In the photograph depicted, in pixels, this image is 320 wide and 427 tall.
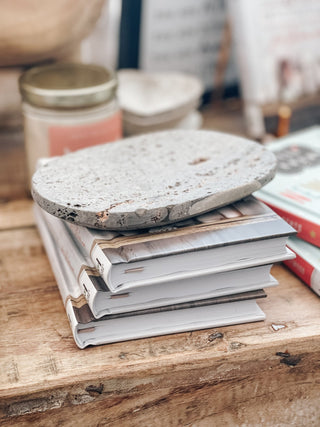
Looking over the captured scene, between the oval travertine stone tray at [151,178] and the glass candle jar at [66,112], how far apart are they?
0.11m

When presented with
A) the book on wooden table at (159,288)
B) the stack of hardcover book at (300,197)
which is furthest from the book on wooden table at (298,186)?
the book on wooden table at (159,288)

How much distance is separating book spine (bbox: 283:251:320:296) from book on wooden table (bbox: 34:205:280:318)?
0.07 meters

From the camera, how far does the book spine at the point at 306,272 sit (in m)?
0.64

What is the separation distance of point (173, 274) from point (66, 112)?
33 centimetres

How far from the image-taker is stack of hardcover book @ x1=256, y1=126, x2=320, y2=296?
0.66 metres

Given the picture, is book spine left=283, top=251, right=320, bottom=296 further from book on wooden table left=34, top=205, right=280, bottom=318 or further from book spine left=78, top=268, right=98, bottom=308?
book spine left=78, top=268, right=98, bottom=308

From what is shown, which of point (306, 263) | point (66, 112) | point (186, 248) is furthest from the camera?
point (66, 112)

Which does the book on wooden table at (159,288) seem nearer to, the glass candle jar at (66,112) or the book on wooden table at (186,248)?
the book on wooden table at (186,248)

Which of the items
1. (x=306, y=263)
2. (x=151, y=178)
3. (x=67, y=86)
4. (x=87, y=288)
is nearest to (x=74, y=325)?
(x=87, y=288)

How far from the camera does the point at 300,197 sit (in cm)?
71

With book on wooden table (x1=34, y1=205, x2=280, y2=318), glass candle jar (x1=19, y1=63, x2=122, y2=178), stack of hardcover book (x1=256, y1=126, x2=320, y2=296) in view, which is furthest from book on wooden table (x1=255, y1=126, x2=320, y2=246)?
glass candle jar (x1=19, y1=63, x2=122, y2=178)

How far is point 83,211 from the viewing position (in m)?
0.54

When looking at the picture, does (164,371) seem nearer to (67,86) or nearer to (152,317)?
(152,317)

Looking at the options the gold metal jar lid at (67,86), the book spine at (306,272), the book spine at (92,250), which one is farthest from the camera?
the gold metal jar lid at (67,86)
